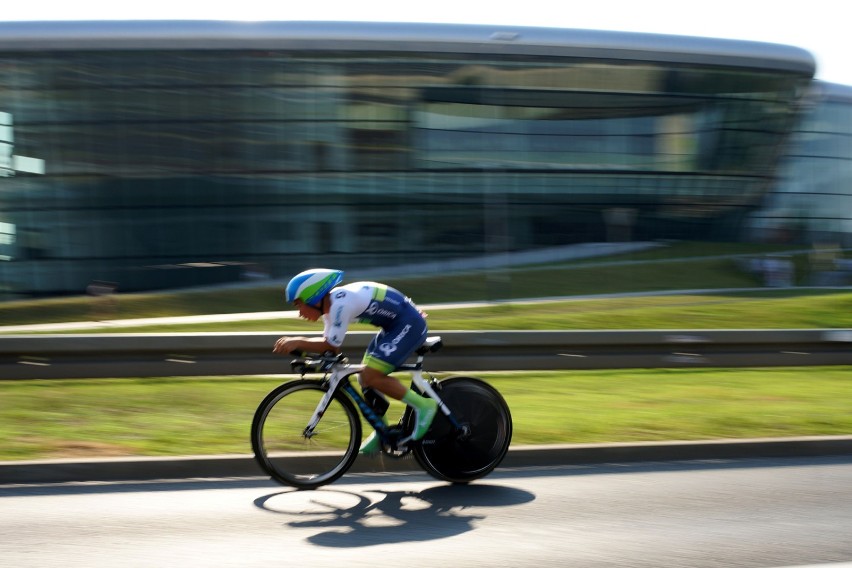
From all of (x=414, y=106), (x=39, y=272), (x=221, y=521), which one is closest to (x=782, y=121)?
(x=414, y=106)

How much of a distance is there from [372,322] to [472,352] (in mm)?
5392

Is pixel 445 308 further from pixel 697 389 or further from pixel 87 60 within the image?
pixel 87 60

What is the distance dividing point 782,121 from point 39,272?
36325mm

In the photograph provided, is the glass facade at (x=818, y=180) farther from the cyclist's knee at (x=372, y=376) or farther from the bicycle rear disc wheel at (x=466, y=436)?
the cyclist's knee at (x=372, y=376)

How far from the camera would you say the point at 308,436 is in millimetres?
6789

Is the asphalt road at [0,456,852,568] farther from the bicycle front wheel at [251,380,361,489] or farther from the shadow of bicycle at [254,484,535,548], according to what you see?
the bicycle front wheel at [251,380,361,489]

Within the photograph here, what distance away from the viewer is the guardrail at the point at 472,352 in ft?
36.2

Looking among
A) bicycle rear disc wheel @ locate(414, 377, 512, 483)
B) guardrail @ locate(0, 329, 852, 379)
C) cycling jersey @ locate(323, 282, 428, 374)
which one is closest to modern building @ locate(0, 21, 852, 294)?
guardrail @ locate(0, 329, 852, 379)

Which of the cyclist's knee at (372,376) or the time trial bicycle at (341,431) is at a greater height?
the cyclist's knee at (372,376)

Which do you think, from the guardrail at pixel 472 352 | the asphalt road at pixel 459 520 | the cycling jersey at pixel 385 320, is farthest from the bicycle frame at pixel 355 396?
the guardrail at pixel 472 352

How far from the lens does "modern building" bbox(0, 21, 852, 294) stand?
40156mm

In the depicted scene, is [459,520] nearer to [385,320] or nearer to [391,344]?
[391,344]

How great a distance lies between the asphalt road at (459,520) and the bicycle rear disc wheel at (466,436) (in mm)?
144

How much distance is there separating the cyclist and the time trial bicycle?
0.29 feet
